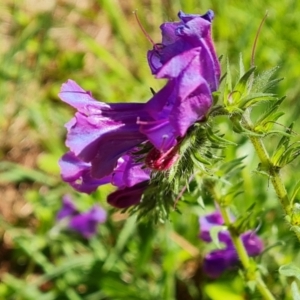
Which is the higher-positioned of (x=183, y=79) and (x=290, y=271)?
(x=183, y=79)

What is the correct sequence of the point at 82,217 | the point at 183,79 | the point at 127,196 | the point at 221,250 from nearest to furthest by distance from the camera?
1. the point at 183,79
2. the point at 127,196
3. the point at 221,250
4. the point at 82,217

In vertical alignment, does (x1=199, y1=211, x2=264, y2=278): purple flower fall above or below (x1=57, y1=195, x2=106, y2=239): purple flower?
above

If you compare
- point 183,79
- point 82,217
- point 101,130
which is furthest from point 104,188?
point 183,79

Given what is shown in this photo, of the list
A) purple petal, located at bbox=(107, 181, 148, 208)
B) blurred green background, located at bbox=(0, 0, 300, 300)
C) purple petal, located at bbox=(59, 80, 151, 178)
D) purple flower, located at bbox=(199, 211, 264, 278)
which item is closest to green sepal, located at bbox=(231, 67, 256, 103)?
purple petal, located at bbox=(59, 80, 151, 178)

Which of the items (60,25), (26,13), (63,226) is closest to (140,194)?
(63,226)

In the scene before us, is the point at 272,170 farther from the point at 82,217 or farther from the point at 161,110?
the point at 82,217

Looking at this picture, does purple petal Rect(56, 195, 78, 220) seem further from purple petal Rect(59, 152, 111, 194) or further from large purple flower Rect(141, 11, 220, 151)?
large purple flower Rect(141, 11, 220, 151)

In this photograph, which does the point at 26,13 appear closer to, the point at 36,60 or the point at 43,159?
the point at 36,60
